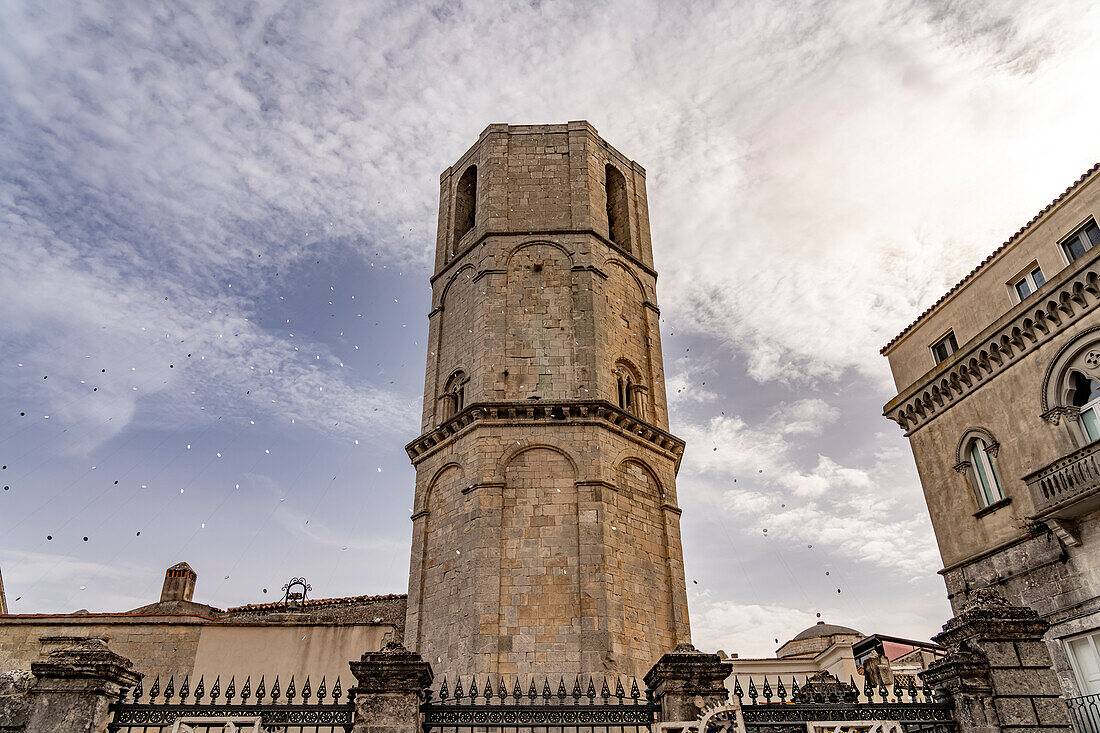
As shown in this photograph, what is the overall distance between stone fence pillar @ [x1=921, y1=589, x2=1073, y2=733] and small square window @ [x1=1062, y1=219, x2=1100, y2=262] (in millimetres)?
10231

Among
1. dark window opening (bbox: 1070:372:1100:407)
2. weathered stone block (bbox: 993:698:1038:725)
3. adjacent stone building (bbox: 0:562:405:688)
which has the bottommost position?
weathered stone block (bbox: 993:698:1038:725)

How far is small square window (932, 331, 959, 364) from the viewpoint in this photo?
757 inches

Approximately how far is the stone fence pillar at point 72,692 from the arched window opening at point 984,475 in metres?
17.2

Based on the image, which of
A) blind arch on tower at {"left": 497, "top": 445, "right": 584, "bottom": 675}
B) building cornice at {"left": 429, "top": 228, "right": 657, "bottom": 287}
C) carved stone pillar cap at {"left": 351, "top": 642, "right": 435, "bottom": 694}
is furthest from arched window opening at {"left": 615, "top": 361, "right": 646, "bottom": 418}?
carved stone pillar cap at {"left": 351, "top": 642, "right": 435, "bottom": 694}

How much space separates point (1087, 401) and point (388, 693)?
14607mm

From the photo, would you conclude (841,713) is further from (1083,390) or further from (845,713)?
(1083,390)

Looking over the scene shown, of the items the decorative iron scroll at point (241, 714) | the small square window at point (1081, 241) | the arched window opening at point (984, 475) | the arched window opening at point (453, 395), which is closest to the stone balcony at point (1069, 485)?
the arched window opening at point (984, 475)

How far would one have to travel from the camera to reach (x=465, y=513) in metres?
14.4

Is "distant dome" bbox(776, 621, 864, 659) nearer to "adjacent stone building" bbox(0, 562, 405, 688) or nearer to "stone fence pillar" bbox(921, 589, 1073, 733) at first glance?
"adjacent stone building" bbox(0, 562, 405, 688)

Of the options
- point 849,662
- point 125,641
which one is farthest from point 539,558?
point 849,662

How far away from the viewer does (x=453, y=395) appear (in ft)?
55.4

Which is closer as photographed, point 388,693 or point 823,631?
point 388,693

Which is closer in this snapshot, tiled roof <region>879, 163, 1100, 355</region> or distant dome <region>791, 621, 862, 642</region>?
tiled roof <region>879, 163, 1100, 355</region>

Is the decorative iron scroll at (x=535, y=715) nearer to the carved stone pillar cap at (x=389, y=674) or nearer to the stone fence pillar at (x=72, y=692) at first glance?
the carved stone pillar cap at (x=389, y=674)
